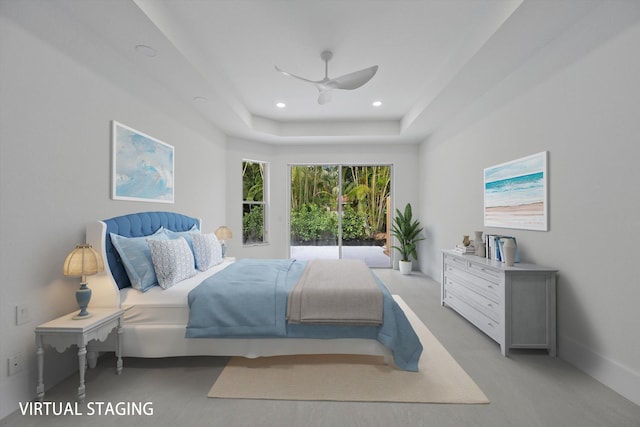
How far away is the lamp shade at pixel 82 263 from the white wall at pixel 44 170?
8.9 inches

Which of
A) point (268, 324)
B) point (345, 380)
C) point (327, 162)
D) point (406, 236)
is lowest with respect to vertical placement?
point (345, 380)

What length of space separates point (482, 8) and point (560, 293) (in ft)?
7.84

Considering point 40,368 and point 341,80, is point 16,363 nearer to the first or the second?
point 40,368

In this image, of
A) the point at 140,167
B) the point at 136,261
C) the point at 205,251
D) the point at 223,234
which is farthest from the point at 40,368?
the point at 223,234

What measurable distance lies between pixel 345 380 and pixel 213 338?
3.30ft

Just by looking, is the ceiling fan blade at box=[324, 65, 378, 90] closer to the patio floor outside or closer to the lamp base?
the lamp base

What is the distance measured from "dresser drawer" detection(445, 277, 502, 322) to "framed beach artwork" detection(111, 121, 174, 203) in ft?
11.3

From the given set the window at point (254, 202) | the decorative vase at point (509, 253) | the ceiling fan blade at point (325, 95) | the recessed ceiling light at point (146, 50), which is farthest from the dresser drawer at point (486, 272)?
the window at point (254, 202)

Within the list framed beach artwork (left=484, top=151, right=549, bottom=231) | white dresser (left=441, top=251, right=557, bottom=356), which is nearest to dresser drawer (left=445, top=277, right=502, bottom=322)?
white dresser (left=441, top=251, right=557, bottom=356)

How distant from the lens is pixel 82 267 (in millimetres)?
1910

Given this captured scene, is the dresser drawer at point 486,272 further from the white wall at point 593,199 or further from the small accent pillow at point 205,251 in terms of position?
the small accent pillow at point 205,251

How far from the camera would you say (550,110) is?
2498 millimetres

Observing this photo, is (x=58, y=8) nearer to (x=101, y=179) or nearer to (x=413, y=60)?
(x=101, y=179)

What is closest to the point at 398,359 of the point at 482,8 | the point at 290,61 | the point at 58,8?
the point at 482,8
